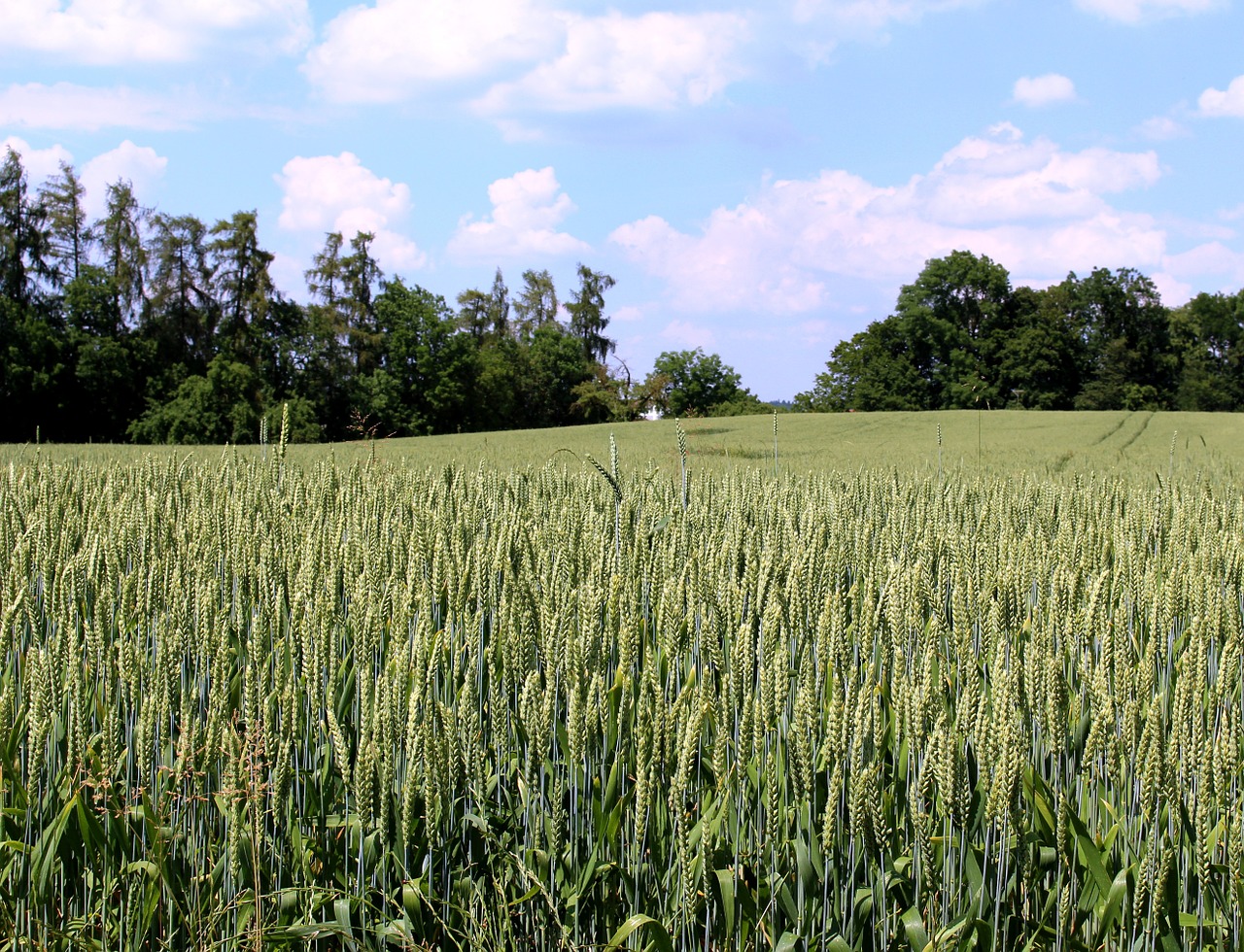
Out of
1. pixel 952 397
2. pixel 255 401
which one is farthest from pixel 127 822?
→ pixel 952 397

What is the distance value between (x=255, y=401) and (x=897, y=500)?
135ft

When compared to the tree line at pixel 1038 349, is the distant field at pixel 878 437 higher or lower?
lower

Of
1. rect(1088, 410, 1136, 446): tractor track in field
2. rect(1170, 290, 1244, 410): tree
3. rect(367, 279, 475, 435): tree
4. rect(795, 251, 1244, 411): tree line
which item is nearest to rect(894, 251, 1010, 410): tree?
rect(795, 251, 1244, 411): tree line

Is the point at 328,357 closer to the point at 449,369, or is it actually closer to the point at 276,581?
the point at 449,369

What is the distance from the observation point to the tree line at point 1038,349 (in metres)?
61.2

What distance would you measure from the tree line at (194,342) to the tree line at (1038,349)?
13.3 m

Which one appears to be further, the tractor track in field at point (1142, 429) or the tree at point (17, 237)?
the tree at point (17, 237)

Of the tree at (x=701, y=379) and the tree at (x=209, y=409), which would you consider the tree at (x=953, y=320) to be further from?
the tree at (x=209, y=409)

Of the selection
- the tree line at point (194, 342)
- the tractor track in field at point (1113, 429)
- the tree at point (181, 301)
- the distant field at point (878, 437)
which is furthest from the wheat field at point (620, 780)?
the tree at point (181, 301)

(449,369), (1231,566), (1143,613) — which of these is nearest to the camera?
(1143,613)

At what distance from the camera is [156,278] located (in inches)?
1697

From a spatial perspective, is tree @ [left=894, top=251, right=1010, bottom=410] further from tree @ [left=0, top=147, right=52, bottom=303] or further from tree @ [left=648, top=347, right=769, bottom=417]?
tree @ [left=0, top=147, right=52, bottom=303]

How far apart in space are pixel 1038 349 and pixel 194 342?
47397 millimetres

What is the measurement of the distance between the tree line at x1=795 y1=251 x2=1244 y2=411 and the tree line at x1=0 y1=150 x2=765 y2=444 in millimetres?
13285
